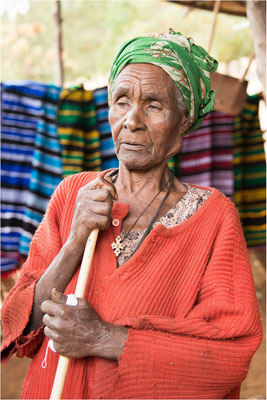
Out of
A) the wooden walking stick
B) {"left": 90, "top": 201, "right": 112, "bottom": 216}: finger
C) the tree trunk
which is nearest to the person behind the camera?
the wooden walking stick

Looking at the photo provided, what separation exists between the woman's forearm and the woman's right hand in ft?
0.11

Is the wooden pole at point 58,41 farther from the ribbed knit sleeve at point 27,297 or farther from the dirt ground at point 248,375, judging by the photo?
the ribbed knit sleeve at point 27,297

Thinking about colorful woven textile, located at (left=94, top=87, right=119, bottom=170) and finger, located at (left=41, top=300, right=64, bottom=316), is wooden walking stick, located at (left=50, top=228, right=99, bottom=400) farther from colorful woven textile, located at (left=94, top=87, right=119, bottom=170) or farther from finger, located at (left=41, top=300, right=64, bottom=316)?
colorful woven textile, located at (left=94, top=87, right=119, bottom=170)

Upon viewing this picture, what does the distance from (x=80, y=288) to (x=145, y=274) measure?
253mm

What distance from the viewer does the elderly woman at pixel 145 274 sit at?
Answer: 152cm

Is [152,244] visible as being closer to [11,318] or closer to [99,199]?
[99,199]

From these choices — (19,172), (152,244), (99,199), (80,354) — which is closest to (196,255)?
(152,244)

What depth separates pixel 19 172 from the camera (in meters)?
3.75

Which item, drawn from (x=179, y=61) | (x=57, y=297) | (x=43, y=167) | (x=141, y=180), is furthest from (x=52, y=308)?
(x=43, y=167)

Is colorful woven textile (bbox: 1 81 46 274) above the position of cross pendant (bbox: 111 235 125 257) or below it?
above

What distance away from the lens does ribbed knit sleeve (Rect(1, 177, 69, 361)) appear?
1689 millimetres

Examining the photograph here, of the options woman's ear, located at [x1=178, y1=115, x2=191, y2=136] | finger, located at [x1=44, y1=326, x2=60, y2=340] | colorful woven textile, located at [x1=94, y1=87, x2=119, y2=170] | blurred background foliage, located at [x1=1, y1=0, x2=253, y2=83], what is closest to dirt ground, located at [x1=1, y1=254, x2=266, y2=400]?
colorful woven textile, located at [x1=94, y1=87, x2=119, y2=170]

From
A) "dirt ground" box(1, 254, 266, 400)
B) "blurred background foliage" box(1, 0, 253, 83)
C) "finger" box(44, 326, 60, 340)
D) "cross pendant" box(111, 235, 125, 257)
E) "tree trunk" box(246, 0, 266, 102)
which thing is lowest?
"dirt ground" box(1, 254, 266, 400)

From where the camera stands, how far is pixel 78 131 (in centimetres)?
374
